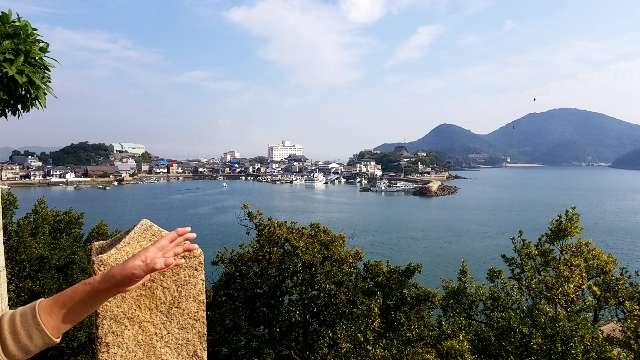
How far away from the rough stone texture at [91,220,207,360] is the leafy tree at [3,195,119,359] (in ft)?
40.7

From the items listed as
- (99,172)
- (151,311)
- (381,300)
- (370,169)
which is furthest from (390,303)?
(370,169)

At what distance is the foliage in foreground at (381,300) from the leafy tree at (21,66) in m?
7.33

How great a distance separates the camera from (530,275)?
470 inches

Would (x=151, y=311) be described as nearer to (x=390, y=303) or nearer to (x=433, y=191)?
(x=390, y=303)

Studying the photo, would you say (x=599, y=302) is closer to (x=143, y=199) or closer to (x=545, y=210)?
(x=545, y=210)

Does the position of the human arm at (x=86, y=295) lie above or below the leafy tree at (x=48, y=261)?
above

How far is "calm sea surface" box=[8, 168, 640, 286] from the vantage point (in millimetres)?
45912

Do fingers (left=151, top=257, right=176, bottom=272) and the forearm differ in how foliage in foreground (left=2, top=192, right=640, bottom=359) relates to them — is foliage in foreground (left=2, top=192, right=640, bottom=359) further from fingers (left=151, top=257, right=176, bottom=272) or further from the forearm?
the forearm

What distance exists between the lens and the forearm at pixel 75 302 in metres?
2.04

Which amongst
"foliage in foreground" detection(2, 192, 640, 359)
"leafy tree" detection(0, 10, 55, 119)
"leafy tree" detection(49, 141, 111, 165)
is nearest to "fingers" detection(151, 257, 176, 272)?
"leafy tree" detection(0, 10, 55, 119)

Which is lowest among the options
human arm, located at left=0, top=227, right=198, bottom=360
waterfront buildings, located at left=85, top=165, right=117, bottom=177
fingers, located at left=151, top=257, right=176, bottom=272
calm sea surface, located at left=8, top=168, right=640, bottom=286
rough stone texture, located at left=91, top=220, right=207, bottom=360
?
calm sea surface, located at left=8, top=168, right=640, bottom=286

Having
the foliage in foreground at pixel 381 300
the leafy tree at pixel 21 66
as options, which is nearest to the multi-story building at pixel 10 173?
the foliage in foreground at pixel 381 300

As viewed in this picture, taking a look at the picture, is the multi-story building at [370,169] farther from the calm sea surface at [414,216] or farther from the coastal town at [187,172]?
the calm sea surface at [414,216]

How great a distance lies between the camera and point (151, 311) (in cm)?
375
